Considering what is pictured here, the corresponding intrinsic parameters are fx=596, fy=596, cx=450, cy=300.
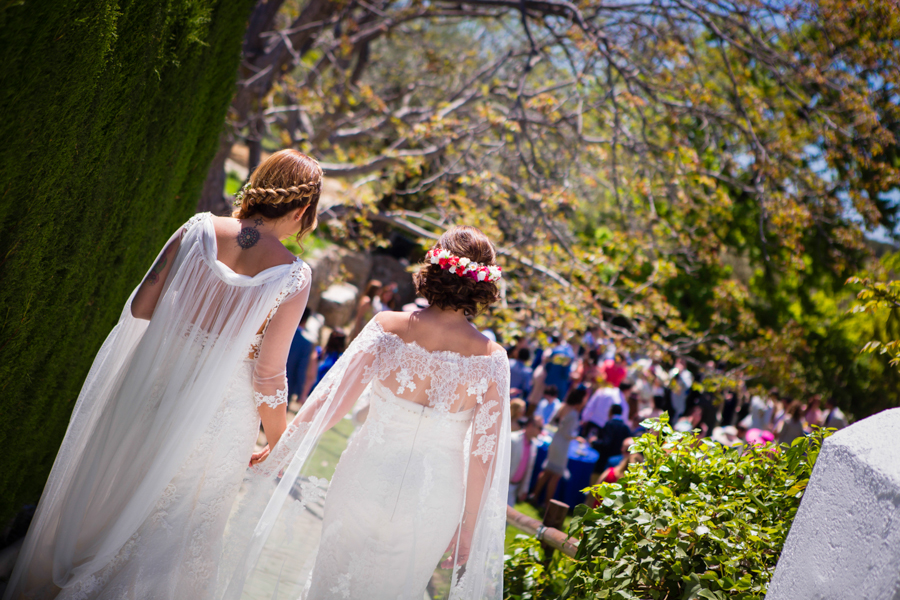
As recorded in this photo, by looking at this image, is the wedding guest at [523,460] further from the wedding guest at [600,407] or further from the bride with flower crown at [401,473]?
the bride with flower crown at [401,473]

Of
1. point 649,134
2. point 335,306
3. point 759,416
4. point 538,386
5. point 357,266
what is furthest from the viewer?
point 357,266

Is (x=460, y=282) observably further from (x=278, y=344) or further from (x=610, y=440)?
(x=610, y=440)

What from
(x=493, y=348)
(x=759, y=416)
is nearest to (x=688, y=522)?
(x=493, y=348)

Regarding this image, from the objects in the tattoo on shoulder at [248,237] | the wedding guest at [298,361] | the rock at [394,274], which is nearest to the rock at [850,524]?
the tattoo on shoulder at [248,237]

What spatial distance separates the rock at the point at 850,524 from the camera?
→ 1.65 m

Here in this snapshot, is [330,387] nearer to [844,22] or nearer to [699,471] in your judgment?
[699,471]

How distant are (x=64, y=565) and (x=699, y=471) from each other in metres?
2.71

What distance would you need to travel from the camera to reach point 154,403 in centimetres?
240

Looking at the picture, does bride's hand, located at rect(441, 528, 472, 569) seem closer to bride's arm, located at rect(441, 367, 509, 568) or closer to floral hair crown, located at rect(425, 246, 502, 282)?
bride's arm, located at rect(441, 367, 509, 568)

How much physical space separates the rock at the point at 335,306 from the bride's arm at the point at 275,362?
9738mm

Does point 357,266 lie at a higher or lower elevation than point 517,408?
higher

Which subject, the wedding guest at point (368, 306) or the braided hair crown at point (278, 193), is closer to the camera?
the braided hair crown at point (278, 193)

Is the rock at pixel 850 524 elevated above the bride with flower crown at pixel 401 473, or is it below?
above

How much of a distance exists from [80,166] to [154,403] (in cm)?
99
